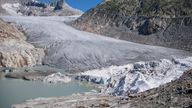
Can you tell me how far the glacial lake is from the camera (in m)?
25.7

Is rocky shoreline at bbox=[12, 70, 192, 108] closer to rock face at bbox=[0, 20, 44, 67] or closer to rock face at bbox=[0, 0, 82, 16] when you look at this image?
rock face at bbox=[0, 20, 44, 67]

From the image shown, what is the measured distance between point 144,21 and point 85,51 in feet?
50.3

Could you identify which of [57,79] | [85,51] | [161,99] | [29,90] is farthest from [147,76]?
[85,51]

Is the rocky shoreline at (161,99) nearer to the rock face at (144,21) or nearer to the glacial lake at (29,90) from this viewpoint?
the glacial lake at (29,90)

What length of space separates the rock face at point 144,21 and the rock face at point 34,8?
43.2 metres

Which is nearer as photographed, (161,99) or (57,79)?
(161,99)

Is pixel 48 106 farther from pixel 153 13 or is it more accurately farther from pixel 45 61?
pixel 153 13

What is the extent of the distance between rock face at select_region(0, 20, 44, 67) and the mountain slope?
106 cm

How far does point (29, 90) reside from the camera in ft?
97.6

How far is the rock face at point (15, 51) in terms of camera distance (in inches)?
1656

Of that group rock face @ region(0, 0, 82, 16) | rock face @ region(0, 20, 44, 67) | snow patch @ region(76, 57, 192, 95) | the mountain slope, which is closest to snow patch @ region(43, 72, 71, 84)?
snow patch @ region(76, 57, 192, 95)

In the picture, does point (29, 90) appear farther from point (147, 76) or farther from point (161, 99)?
point (161, 99)

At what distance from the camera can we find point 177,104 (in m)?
15.4

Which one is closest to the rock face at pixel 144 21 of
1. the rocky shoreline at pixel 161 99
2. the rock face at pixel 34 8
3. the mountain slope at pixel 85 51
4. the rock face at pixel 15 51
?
the mountain slope at pixel 85 51
